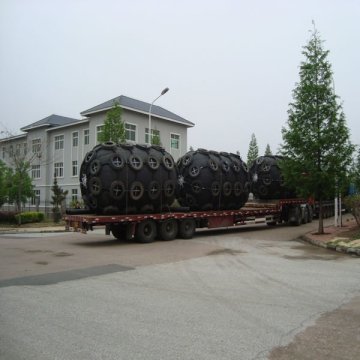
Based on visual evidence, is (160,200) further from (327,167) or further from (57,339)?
(57,339)

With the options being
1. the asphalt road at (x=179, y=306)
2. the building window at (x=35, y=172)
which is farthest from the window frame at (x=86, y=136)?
the asphalt road at (x=179, y=306)

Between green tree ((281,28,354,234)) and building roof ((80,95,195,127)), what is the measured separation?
75.7 feet

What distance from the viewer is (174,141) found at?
48094 millimetres

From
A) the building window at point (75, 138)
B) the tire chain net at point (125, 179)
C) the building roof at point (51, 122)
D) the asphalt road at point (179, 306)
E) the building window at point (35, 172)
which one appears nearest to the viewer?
the asphalt road at point (179, 306)

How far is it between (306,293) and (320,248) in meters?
7.54

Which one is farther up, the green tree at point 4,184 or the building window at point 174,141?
the building window at point 174,141

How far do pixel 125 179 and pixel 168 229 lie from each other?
2.97 m

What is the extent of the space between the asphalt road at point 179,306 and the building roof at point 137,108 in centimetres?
2949

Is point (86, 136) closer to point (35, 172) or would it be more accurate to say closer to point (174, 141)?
point (174, 141)

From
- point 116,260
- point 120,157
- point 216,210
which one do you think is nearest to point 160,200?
point 120,157

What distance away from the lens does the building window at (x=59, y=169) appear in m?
49.8

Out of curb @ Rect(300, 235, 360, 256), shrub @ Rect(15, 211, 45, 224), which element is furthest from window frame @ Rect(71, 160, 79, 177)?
curb @ Rect(300, 235, 360, 256)

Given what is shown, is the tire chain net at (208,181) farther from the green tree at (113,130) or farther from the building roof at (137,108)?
the building roof at (137,108)

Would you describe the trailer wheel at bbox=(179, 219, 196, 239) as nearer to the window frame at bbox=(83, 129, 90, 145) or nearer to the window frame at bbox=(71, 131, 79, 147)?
the window frame at bbox=(83, 129, 90, 145)
